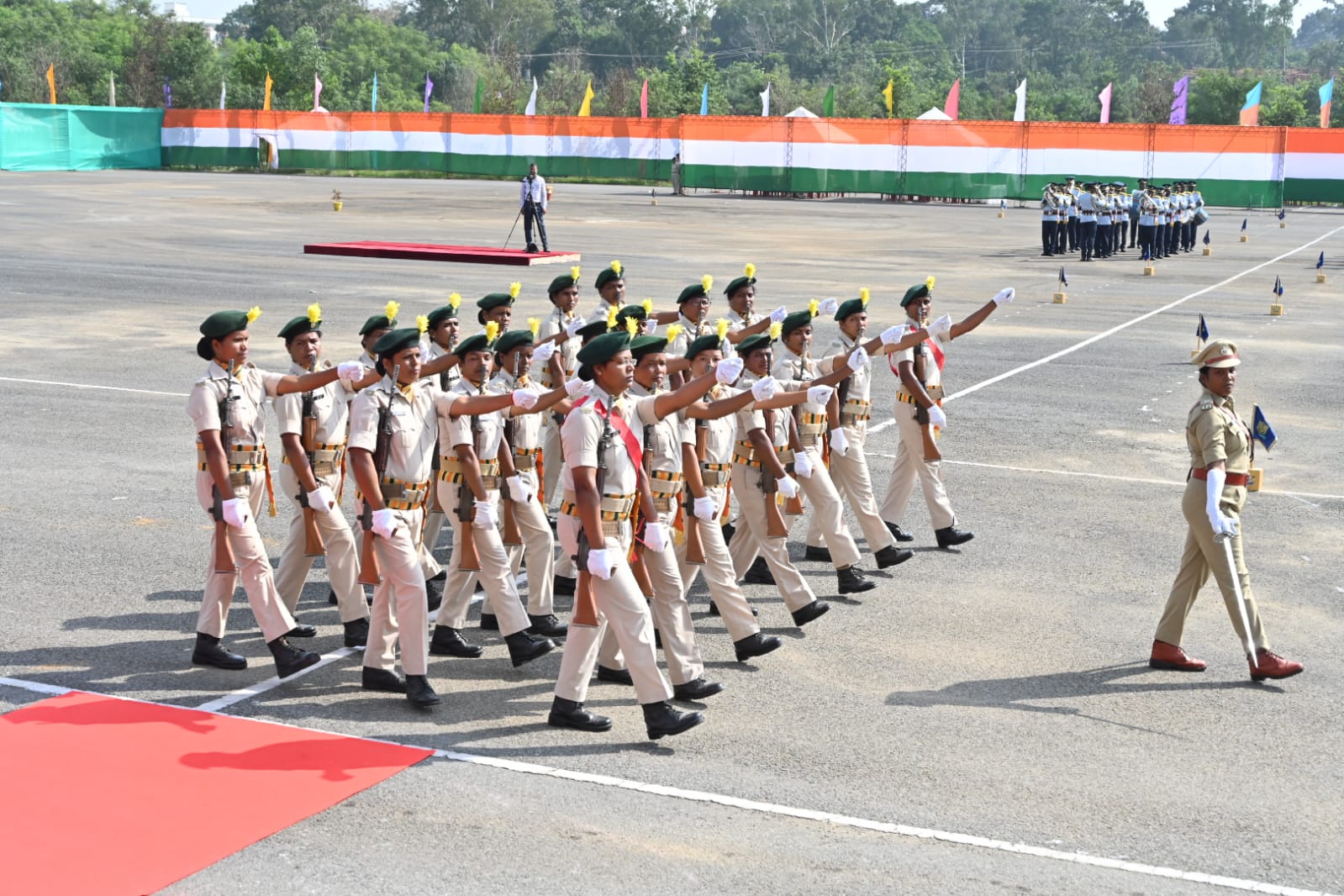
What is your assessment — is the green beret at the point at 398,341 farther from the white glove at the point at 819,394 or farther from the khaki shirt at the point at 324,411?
the white glove at the point at 819,394

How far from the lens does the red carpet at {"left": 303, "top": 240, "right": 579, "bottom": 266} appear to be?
34438 mm

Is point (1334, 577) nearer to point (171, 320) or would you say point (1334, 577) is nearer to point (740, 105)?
point (171, 320)

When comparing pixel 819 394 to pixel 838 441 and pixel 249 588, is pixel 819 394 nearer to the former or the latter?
pixel 838 441

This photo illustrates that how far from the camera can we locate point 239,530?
9.02 meters

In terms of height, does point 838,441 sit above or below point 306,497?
above

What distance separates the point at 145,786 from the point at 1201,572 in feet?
20.0

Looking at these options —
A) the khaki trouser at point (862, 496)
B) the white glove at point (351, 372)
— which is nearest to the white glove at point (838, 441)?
the khaki trouser at point (862, 496)

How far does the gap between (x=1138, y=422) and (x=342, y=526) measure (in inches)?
429

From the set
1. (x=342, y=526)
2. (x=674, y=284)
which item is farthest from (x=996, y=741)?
(x=674, y=284)

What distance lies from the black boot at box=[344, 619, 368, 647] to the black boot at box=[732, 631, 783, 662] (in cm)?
232

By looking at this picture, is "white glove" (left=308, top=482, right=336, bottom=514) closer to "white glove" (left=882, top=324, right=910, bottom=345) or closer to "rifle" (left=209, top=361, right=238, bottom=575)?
"rifle" (left=209, top=361, right=238, bottom=575)

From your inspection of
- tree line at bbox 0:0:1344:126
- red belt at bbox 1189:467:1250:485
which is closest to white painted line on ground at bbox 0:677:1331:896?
red belt at bbox 1189:467:1250:485

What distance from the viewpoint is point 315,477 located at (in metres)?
9.89

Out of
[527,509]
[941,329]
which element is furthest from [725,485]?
[941,329]
